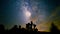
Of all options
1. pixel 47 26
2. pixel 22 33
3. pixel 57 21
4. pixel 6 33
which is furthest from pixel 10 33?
pixel 57 21

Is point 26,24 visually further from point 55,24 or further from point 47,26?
point 55,24

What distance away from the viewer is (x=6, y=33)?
13.6 m

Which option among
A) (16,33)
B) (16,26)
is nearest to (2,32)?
(16,33)

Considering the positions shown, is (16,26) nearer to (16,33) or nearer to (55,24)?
(16,33)

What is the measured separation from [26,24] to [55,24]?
378 centimetres

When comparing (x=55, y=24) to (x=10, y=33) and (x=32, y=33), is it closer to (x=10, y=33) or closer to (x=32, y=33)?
(x=32, y=33)

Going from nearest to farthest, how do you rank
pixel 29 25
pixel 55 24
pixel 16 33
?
1. pixel 16 33
2. pixel 29 25
3. pixel 55 24

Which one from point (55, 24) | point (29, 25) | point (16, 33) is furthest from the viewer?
point (55, 24)

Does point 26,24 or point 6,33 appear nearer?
point 6,33

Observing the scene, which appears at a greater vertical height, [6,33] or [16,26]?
[16,26]

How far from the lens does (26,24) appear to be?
1620 cm

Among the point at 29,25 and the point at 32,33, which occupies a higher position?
the point at 29,25

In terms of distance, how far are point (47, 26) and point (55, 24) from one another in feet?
3.54

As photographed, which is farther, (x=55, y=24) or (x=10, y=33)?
(x=55, y=24)
